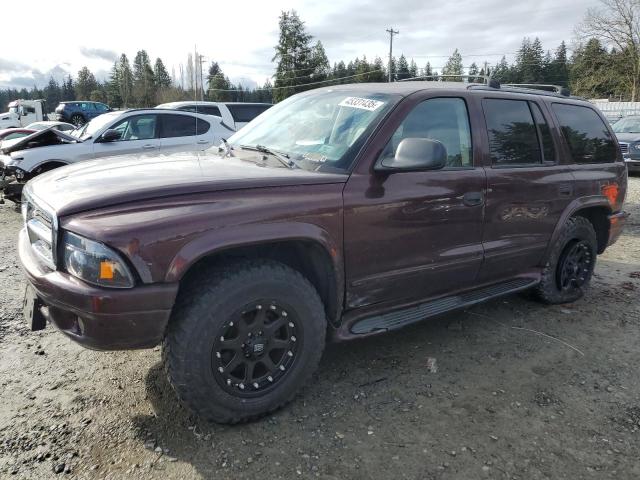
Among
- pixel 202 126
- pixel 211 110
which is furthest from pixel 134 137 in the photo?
pixel 211 110

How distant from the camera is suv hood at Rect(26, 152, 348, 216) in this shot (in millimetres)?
2252

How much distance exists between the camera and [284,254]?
2.76m

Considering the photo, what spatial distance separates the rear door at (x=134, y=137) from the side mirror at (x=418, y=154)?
6247 mm

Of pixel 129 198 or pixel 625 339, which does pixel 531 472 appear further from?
pixel 129 198

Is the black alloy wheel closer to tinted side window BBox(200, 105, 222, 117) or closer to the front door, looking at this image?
the front door

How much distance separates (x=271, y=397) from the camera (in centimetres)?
262

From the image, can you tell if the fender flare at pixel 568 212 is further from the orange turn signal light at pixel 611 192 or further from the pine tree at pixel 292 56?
the pine tree at pixel 292 56

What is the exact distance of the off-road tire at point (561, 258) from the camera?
13.6 ft

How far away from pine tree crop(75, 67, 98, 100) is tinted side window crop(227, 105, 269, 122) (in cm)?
7107

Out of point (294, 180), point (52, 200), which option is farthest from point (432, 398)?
point (52, 200)

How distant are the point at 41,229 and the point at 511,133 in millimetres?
3175

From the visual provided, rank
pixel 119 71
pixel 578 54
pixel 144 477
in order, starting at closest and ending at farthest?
pixel 144 477 < pixel 578 54 < pixel 119 71

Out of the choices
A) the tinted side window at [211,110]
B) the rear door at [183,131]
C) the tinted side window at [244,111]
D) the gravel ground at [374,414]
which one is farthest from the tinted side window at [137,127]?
the gravel ground at [374,414]

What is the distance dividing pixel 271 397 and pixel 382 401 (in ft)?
2.24
